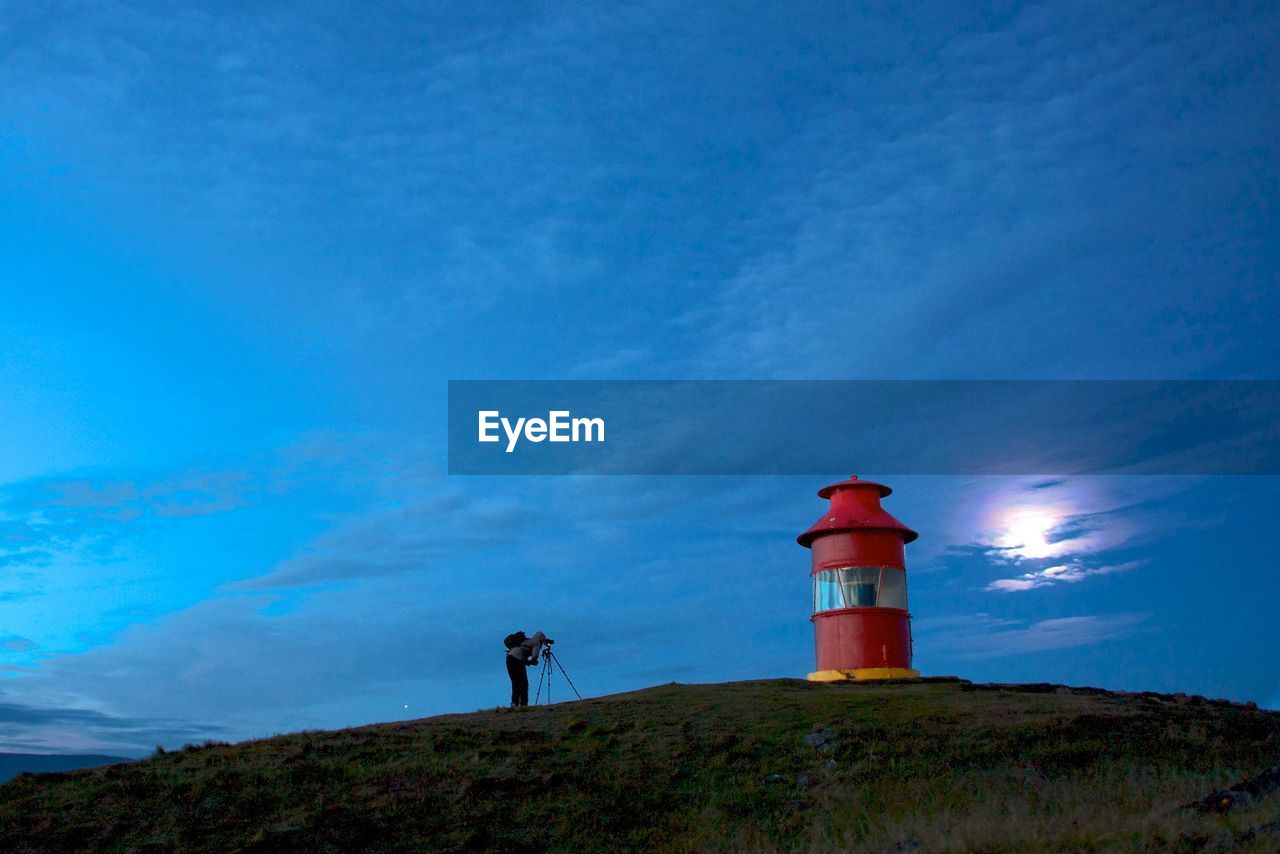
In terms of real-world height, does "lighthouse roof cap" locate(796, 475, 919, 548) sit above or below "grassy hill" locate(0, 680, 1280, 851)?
above

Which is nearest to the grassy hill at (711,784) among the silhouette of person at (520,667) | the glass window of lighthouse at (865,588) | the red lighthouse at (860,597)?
the silhouette of person at (520,667)

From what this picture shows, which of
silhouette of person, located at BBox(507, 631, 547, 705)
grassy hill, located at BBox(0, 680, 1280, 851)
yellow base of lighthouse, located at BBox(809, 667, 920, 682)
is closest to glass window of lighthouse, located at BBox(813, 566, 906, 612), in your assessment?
yellow base of lighthouse, located at BBox(809, 667, 920, 682)

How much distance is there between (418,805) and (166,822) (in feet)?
12.8

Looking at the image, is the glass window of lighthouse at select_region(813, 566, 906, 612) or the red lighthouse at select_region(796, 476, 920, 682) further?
the glass window of lighthouse at select_region(813, 566, 906, 612)

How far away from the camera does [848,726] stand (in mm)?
21469

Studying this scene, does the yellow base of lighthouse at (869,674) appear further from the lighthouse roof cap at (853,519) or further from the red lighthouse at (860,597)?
the lighthouse roof cap at (853,519)

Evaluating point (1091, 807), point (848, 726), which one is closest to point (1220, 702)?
point (848, 726)

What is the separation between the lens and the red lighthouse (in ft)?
97.0

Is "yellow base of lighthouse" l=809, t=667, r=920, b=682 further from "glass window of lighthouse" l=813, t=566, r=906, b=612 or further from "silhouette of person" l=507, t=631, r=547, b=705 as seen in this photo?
"silhouette of person" l=507, t=631, r=547, b=705

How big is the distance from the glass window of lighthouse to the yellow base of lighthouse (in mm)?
1721

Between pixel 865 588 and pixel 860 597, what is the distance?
290 mm

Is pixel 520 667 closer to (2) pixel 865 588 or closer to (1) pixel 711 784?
(2) pixel 865 588

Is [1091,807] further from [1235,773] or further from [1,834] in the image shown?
[1,834]

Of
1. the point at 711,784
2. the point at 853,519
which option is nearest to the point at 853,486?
the point at 853,519
